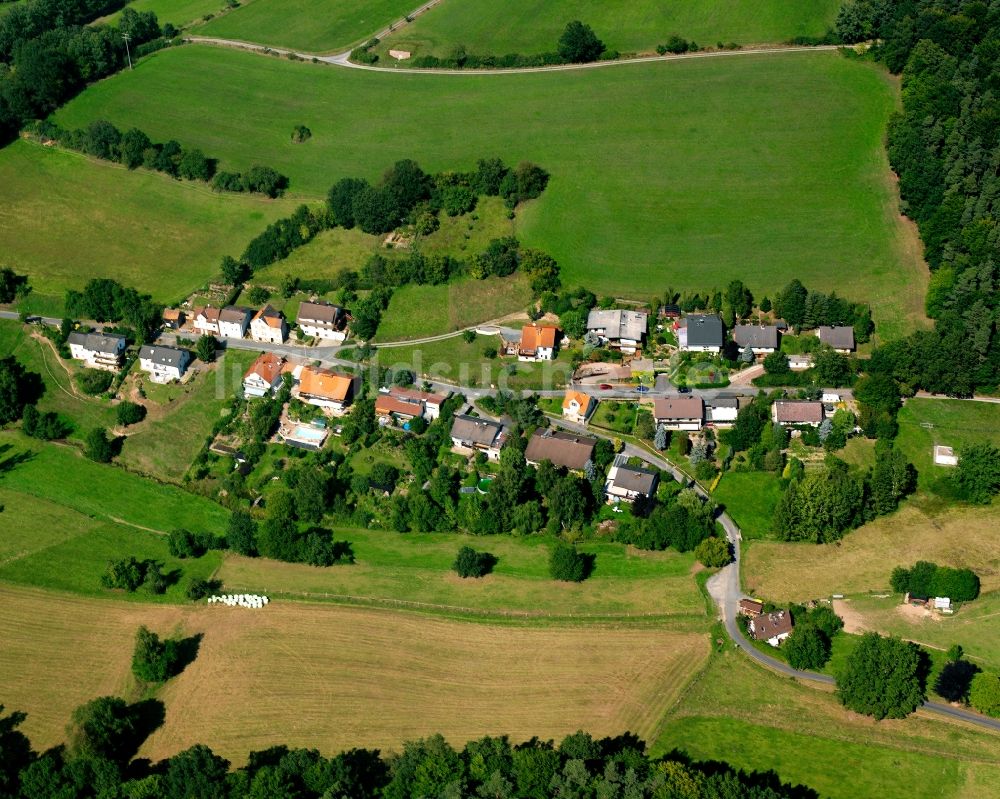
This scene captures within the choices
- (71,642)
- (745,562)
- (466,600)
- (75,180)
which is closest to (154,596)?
(71,642)

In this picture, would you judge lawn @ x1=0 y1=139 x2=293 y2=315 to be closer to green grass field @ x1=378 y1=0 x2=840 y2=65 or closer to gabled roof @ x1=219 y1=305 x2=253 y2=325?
gabled roof @ x1=219 y1=305 x2=253 y2=325

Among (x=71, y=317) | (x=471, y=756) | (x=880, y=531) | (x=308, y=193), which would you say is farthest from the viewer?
(x=308, y=193)

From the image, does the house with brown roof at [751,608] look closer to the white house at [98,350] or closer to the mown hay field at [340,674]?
the mown hay field at [340,674]

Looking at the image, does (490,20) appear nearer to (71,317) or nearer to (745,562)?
(71,317)

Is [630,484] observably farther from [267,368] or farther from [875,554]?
[267,368]

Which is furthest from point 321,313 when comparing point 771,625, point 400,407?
point 771,625

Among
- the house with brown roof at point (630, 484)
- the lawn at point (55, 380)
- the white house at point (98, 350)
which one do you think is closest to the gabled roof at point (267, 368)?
the white house at point (98, 350)

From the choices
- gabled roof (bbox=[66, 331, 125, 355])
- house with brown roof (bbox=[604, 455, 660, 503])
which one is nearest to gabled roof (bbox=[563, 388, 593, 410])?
house with brown roof (bbox=[604, 455, 660, 503])

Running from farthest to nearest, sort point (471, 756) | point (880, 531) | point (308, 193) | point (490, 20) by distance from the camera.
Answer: point (490, 20) < point (308, 193) < point (880, 531) < point (471, 756)
